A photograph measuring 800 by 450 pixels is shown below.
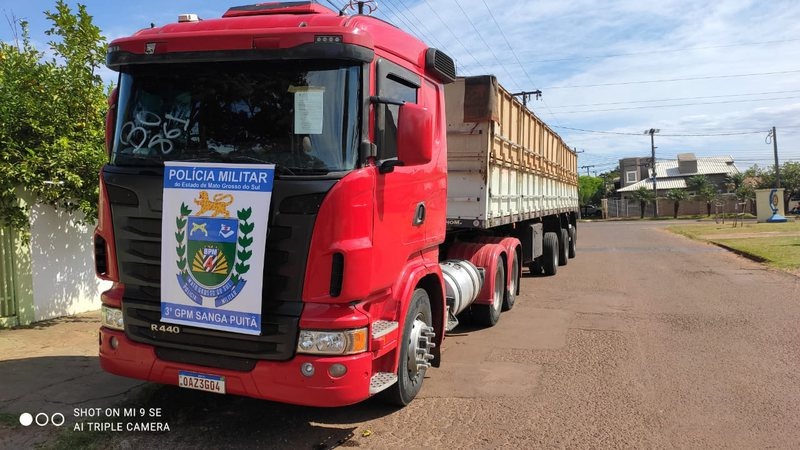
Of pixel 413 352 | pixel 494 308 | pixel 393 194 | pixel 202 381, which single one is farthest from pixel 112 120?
pixel 494 308

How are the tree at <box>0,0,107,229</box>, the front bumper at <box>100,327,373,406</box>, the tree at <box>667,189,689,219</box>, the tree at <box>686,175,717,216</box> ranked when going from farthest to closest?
the tree at <box>667,189,689,219</box>
the tree at <box>686,175,717,216</box>
the tree at <box>0,0,107,229</box>
the front bumper at <box>100,327,373,406</box>

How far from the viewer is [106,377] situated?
17.5ft

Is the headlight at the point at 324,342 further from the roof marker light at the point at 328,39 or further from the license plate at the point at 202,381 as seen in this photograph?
the roof marker light at the point at 328,39

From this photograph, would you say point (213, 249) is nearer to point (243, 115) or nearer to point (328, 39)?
point (243, 115)

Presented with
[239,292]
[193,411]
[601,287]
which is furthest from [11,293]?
[601,287]

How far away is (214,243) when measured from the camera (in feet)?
12.2

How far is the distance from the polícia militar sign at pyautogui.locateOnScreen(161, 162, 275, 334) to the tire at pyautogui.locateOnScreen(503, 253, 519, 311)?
19.2ft

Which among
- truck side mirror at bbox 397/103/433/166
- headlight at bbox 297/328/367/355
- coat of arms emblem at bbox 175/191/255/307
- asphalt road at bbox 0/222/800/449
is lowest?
asphalt road at bbox 0/222/800/449

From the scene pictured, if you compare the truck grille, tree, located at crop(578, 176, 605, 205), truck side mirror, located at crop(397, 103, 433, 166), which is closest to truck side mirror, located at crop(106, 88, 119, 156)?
the truck grille

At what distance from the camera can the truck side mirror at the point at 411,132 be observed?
12.8ft

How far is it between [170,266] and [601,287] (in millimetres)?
9596

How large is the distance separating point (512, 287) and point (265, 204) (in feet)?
20.6

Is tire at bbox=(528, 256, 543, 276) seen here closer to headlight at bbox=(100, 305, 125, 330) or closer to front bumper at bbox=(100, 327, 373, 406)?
front bumper at bbox=(100, 327, 373, 406)

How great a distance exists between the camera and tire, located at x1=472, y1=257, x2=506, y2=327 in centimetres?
784
